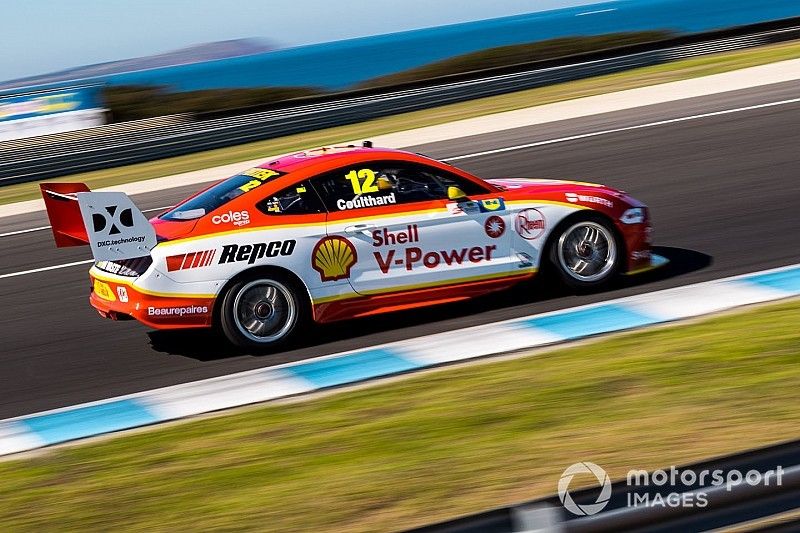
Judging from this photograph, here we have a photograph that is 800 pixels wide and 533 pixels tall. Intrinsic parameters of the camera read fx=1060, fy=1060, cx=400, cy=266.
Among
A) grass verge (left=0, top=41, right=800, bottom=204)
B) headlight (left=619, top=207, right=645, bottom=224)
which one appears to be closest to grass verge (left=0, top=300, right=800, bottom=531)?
headlight (left=619, top=207, right=645, bottom=224)

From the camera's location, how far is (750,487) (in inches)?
131

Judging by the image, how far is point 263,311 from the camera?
787 cm

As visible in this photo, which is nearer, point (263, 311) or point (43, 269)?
point (263, 311)

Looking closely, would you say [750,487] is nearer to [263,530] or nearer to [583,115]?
[263,530]

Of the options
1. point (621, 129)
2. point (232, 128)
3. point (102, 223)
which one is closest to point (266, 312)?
point (102, 223)

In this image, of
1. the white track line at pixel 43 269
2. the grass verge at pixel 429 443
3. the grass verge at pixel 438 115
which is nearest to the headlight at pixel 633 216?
the grass verge at pixel 429 443

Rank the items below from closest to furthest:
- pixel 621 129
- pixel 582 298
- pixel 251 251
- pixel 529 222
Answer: pixel 251 251 → pixel 529 222 → pixel 582 298 → pixel 621 129

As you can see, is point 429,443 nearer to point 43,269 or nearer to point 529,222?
point 529,222

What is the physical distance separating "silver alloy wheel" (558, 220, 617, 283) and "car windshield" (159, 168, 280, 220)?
2.35 metres

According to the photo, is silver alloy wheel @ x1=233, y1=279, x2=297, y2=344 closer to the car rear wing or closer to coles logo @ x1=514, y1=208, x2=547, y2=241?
the car rear wing

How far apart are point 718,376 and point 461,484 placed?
6.50ft

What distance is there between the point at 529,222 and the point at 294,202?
72.4 inches

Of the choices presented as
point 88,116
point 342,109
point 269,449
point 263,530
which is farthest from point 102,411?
point 88,116
